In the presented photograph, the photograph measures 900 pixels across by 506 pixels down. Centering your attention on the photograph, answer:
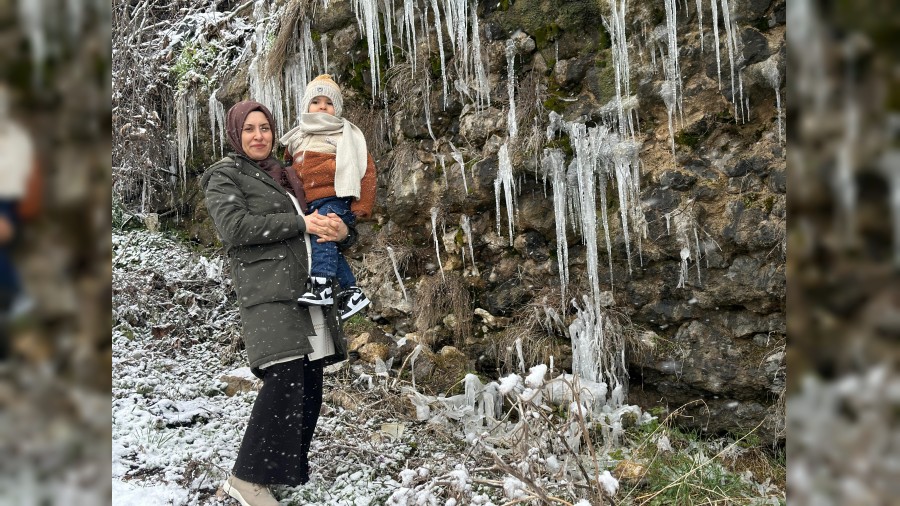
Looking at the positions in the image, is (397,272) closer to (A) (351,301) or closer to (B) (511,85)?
(B) (511,85)

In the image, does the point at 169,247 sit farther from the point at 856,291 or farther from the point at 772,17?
the point at 856,291

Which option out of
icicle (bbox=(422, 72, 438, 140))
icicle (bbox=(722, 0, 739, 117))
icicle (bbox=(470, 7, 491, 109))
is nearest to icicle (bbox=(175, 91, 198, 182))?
icicle (bbox=(422, 72, 438, 140))

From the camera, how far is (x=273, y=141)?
293 centimetres

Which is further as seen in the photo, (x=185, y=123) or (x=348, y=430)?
(x=185, y=123)

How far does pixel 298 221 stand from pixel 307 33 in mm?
3723

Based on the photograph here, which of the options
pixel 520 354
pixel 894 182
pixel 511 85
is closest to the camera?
pixel 894 182

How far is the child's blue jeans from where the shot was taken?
2.82 metres

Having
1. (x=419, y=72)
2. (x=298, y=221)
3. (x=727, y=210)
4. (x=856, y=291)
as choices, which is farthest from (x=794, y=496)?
(x=419, y=72)

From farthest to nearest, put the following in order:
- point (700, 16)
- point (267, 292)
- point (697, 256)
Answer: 1. point (697, 256)
2. point (700, 16)
3. point (267, 292)

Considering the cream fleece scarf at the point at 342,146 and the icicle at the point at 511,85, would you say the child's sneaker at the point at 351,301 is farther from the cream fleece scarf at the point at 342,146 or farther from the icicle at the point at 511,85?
the icicle at the point at 511,85

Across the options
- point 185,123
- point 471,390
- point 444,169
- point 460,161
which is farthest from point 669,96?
point 185,123

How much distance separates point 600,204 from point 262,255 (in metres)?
2.71

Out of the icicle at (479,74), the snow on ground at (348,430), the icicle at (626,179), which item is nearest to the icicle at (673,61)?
the icicle at (626,179)

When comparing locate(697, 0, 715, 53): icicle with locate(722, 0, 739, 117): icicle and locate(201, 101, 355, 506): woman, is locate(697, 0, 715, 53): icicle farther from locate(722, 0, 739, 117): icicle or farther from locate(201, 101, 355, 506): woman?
locate(201, 101, 355, 506): woman
